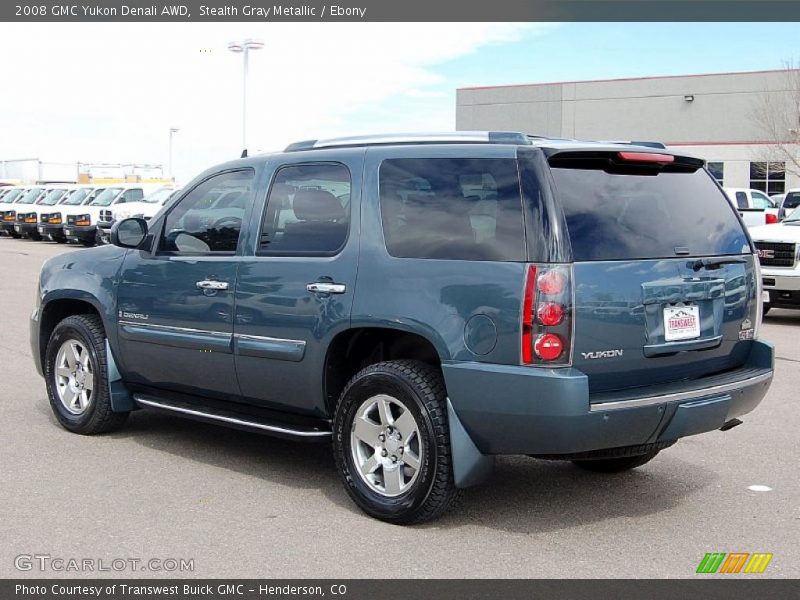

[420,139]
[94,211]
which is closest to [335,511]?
[420,139]

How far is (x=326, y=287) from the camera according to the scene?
5.79 metres

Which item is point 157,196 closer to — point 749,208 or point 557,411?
point 749,208

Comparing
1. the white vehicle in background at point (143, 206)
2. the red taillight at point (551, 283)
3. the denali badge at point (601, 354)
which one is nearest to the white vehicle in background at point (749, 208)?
the white vehicle in background at point (143, 206)

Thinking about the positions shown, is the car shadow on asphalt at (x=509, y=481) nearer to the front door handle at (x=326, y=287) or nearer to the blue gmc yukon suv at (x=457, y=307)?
the blue gmc yukon suv at (x=457, y=307)

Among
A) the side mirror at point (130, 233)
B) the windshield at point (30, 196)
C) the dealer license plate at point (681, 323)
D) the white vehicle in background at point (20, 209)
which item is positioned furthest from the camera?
the windshield at point (30, 196)

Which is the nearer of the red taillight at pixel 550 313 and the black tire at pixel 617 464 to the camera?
the red taillight at pixel 550 313

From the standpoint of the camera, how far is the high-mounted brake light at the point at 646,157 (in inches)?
216

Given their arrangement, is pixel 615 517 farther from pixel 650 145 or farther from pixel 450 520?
pixel 650 145

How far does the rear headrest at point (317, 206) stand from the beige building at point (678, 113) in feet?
157

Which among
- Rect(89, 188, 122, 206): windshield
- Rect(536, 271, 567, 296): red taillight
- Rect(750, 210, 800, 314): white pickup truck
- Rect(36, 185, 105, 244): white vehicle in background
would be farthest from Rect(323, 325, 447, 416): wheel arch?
Rect(36, 185, 105, 244): white vehicle in background

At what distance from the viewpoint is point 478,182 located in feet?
17.9

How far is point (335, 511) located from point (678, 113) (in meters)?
55.5

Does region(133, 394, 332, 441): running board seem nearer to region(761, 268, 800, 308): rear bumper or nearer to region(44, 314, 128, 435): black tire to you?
region(44, 314, 128, 435): black tire

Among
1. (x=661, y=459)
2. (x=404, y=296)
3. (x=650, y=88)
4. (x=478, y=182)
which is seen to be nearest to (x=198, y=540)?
(x=404, y=296)
